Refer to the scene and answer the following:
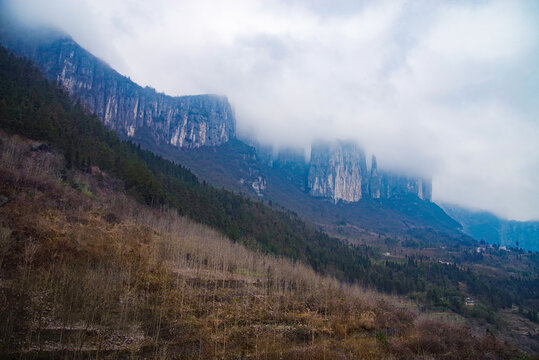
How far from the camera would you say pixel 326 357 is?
26.9 m

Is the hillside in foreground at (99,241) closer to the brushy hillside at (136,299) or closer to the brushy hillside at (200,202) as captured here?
the brushy hillside at (136,299)

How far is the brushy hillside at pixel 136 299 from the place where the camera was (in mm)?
23953

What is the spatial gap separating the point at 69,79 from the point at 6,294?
221532 millimetres

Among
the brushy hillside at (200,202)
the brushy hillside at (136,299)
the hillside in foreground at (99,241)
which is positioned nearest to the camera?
the brushy hillside at (136,299)

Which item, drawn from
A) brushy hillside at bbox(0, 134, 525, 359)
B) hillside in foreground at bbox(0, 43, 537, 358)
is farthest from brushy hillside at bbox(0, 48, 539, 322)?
brushy hillside at bbox(0, 134, 525, 359)

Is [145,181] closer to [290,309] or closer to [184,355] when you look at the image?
[290,309]

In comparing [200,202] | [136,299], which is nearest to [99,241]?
[136,299]

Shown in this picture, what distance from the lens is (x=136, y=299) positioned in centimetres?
3212

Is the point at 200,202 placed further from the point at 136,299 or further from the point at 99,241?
the point at 136,299

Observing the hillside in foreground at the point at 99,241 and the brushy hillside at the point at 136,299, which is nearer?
the brushy hillside at the point at 136,299

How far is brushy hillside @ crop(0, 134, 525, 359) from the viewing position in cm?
2395

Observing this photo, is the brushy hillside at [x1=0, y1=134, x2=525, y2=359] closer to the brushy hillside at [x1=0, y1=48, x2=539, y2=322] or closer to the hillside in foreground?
the hillside in foreground

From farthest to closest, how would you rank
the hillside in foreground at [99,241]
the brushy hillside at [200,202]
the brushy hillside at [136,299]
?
the brushy hillside at [200,202] < the hillside in foreground at [99,241] < the brushy hillside at [136,299]

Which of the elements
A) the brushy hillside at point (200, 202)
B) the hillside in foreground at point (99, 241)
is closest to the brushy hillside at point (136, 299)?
the hillside in foreground at point (99, 241)
